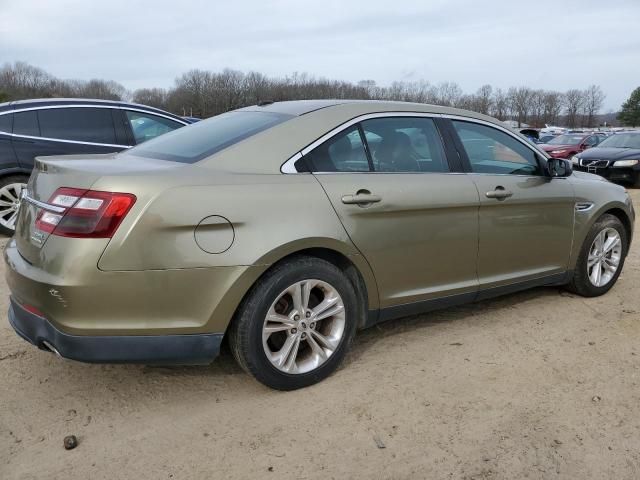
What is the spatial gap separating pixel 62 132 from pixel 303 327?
5353 millimetres

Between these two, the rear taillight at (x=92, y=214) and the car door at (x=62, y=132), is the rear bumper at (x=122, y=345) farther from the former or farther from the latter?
the car door at (x=62, y=132)

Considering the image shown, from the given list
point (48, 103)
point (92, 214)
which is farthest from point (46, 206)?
point (48, 103)

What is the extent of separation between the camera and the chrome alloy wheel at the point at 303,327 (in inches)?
117

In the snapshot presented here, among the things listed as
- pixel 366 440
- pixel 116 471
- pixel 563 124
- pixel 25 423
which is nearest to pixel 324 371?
pixel 366 440

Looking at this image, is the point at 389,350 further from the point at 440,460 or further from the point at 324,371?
the point at 440,460

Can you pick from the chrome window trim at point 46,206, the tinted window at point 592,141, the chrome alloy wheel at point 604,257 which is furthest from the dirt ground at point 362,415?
the tinted window at point 592,141

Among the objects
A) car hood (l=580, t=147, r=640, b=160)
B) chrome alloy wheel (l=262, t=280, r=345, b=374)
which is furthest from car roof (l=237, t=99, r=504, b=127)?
car hood (l=580, t=147, r=640, b=160)

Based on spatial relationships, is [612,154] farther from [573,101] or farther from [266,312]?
[573,101]

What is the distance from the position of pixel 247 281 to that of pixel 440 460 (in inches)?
47.1

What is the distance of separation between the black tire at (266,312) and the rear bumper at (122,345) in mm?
140

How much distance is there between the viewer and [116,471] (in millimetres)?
2436

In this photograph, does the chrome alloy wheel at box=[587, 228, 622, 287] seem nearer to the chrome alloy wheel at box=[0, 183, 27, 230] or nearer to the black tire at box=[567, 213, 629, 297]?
the black tire at box=[567, 213, 629, 297]

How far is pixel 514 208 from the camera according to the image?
3928 millimetres

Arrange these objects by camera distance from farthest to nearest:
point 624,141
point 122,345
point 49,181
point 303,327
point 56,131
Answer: point 624,141 < point 56,131 < point 303,327 < point 49,181 < point 122,345
